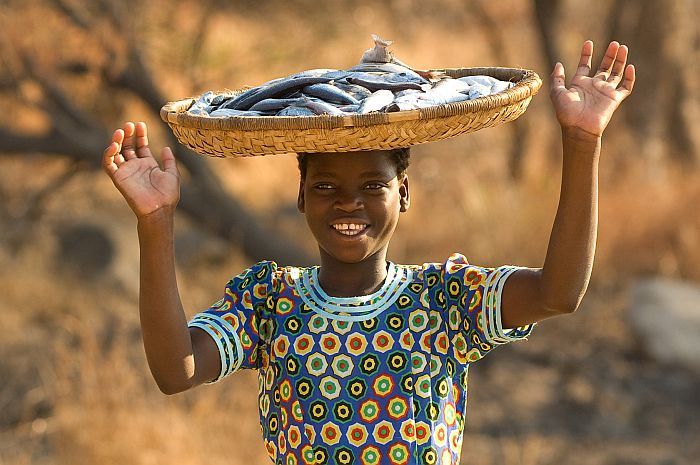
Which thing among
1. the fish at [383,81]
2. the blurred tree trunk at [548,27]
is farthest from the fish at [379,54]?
the blurred tree trunk at [548,27]

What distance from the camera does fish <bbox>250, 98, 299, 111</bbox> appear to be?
6.51 ft

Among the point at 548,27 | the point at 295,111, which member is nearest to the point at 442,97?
the point at 295,111

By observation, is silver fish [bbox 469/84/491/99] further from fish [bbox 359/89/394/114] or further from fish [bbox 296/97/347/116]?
fish [bbox 296/97/347/116]

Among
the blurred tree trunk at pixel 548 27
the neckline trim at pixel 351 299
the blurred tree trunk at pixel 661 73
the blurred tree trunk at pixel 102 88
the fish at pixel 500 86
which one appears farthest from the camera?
the blurred tree trunk at pixel 661 73

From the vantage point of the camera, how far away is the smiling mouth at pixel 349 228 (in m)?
2.11

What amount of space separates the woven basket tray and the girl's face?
0.15 meters

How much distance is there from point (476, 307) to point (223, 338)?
49cm

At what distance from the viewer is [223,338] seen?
6.98 feet

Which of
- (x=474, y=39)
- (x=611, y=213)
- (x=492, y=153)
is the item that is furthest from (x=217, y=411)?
(x=474, y=39)

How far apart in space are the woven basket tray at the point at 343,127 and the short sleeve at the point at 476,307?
31cm

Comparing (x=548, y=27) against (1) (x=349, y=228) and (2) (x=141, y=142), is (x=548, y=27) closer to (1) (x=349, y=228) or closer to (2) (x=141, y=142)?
(1) (x=349, y=228)

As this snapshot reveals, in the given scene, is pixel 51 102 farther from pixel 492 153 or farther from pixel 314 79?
pixel 492 153

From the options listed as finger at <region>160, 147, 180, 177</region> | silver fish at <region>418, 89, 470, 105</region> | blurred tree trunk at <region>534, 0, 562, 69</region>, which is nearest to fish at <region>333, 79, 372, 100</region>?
silver fish at <region>418, 89, 470, 105</region>

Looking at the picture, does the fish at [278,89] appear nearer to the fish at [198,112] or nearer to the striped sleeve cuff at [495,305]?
the fish at [198,112]
